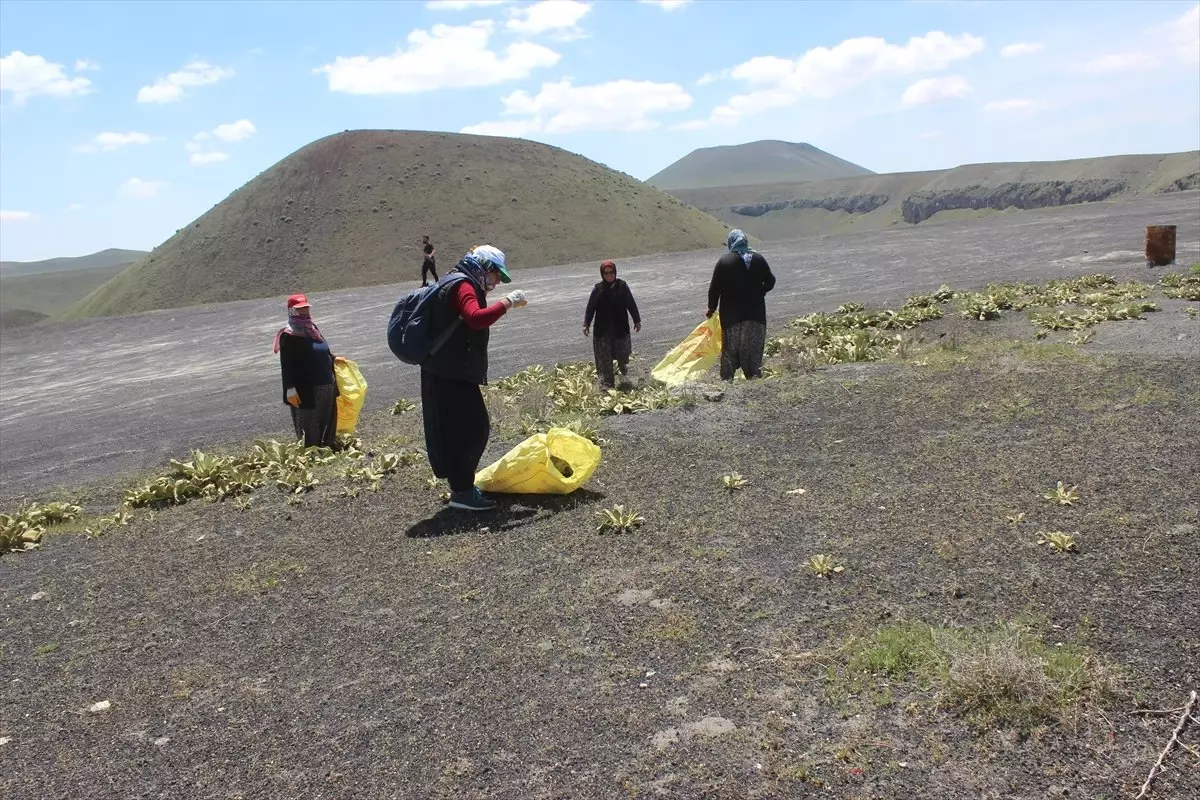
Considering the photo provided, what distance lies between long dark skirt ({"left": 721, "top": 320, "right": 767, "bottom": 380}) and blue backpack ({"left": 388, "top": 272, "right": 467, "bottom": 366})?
443 cm

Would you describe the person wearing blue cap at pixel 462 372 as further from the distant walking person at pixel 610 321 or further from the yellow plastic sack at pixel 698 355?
the yellow plastic sack at pixel 698 355

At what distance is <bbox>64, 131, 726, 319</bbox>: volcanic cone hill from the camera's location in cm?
6819

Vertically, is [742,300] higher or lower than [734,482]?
higher

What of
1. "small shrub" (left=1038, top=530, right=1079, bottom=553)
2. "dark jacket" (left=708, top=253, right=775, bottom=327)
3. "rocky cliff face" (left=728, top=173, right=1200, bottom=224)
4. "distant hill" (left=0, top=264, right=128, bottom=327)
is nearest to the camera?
"small shrub" (left=1038, top=530, right=1079, bottom=553)

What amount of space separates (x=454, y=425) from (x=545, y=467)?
26.0 inches

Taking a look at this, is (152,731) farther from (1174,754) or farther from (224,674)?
(1174,754)

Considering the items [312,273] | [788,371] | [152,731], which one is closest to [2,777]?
[152,731]

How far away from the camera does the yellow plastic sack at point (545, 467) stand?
5996 millimetres

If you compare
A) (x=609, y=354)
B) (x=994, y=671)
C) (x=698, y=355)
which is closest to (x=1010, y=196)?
(x=698, y=355)

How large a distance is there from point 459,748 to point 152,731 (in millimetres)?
1345

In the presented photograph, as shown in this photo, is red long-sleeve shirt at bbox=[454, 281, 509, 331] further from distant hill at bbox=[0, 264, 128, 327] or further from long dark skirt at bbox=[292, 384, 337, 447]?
distant hill at bbox=[0, 264, 128, 327]

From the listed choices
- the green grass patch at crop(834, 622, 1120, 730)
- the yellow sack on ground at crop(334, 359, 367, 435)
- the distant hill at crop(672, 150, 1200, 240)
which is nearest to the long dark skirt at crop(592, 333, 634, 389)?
the yellow sack on ground at crop(334, 359, 367, 435)

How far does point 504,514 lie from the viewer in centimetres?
589

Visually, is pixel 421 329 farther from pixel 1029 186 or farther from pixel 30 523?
pixel 1029 186
